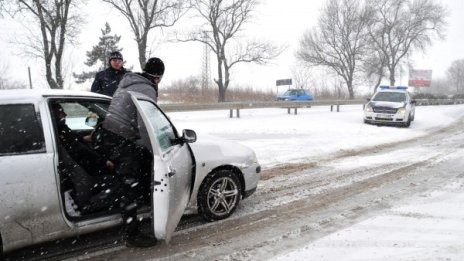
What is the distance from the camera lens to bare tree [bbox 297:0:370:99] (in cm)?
4491

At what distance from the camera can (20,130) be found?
133 inches

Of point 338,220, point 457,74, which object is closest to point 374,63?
point 338,220

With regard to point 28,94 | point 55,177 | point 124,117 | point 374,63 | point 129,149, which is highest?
point 374,63

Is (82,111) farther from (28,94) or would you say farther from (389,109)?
(389,109)

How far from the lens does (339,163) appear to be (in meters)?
8.27

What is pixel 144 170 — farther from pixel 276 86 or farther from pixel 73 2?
pixel 276 86

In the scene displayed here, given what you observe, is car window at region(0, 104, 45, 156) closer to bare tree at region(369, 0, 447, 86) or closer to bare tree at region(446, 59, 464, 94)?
bare tree at region(369, 0, 447, 86)

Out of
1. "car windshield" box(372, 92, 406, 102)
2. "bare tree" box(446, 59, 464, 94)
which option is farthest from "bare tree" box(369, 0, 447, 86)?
"bare tree" box(446, 59, 464, 94)

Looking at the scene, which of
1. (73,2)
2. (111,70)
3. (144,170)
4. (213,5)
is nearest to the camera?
(144,170)

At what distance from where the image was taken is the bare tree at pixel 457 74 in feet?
406

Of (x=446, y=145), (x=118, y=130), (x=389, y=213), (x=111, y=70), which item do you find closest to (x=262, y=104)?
(x=446, y=145)

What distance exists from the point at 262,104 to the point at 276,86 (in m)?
17.6

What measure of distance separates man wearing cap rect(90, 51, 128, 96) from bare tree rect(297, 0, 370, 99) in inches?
1642

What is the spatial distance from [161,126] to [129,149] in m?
0.42
